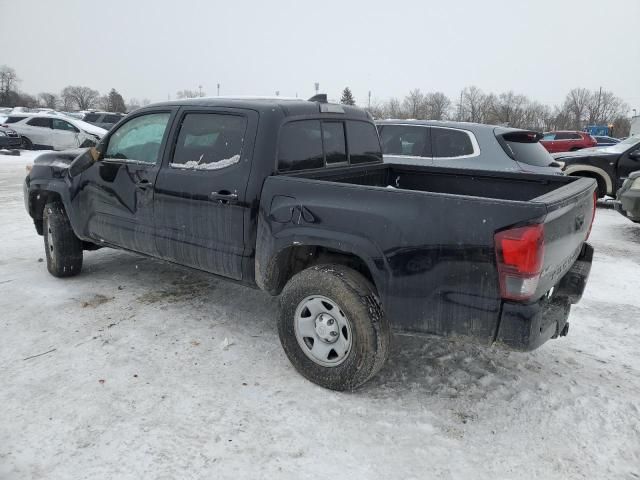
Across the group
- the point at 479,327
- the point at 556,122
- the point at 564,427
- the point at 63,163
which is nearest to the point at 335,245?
the point at 479,327

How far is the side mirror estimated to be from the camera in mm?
4701

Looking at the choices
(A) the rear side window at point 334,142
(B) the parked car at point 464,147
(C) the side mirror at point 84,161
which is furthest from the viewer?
(B) the parked car at point 464,147

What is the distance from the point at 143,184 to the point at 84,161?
3.39 ft

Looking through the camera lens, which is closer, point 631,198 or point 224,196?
point 224,196

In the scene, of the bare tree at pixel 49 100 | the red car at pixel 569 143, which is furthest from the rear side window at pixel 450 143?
the bare tree at pixel 49 100

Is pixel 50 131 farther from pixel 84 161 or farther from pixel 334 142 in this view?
pixel 334 142

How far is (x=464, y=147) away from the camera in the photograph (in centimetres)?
665

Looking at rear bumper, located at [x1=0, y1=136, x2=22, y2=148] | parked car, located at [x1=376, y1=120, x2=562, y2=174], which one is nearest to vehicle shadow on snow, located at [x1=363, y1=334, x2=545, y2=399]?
parked car, located at [x1=376, y1=120, x2=562, y2=174]

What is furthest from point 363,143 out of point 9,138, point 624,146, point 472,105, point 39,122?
point 472,105

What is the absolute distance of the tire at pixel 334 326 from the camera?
3010 millimetres

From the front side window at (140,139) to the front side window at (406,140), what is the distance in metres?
3.59

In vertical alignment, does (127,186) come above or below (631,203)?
above

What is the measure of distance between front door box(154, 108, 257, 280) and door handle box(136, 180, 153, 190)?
0.10 m

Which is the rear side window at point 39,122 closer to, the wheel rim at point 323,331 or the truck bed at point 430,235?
the truck bed at point 430,235
